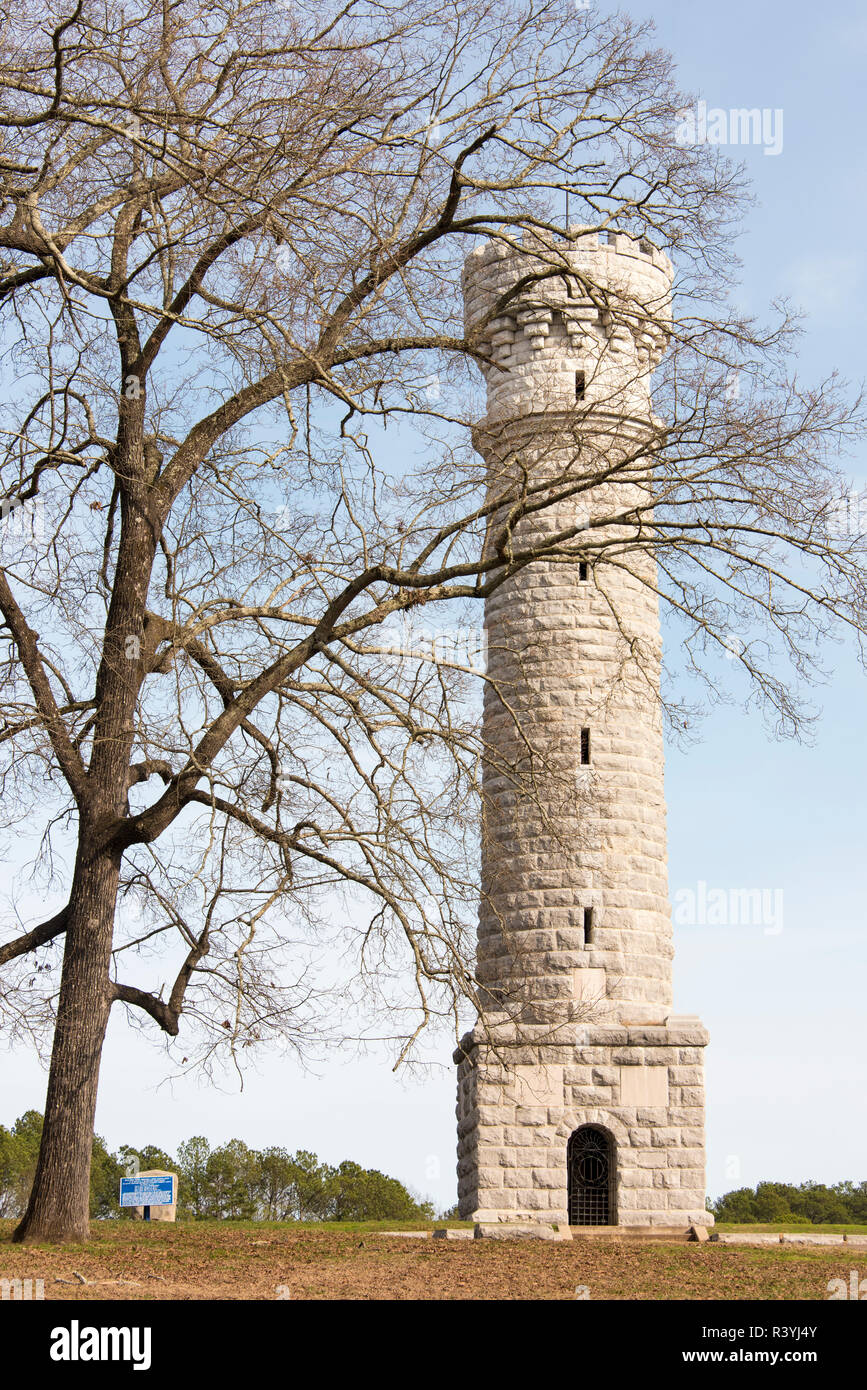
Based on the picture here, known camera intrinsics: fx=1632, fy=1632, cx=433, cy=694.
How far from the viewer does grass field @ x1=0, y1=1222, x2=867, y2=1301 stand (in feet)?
37.6

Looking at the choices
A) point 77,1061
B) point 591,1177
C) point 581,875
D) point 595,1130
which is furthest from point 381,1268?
point 581,875

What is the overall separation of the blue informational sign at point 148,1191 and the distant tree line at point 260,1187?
45.2ft

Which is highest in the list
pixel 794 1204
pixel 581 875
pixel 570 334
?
pixel 570 334

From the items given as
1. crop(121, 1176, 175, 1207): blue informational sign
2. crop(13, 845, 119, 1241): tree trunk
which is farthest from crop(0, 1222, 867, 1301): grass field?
crop(121, 1176, 175, 1207): blue informational sign

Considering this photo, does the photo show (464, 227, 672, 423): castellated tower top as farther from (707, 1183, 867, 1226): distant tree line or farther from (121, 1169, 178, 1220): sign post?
(707, 1183, 867, 1226): distant tree line

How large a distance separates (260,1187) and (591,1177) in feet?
61.2

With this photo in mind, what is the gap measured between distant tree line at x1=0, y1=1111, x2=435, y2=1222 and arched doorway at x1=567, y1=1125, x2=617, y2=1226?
1624 centimetres

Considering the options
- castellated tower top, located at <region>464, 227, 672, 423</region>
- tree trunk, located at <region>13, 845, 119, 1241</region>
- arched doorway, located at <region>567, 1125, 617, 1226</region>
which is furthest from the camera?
castellated tower top, located at <region>464, 227, 672, 423</region>

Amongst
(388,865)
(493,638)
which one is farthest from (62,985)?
(493,638)

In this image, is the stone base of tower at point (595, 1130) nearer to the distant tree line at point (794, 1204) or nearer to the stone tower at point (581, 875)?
the stone tower at point (581, 875)

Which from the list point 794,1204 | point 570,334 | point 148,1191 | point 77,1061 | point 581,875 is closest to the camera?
point 77,1061

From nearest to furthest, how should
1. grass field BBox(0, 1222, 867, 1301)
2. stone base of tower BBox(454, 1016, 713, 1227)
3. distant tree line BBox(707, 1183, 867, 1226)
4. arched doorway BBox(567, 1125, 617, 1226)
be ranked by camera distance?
grass field BBox(0, 1222, 867, 1301), stone base of tower BBox(454, 1016, 713, 1227), arched doorway BBox(567, 1125, 617, 1226), distant tree line BBox(707, 1183, 867, 1226)

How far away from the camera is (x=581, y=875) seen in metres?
20.7

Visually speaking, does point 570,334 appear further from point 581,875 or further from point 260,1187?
point 260,1187
